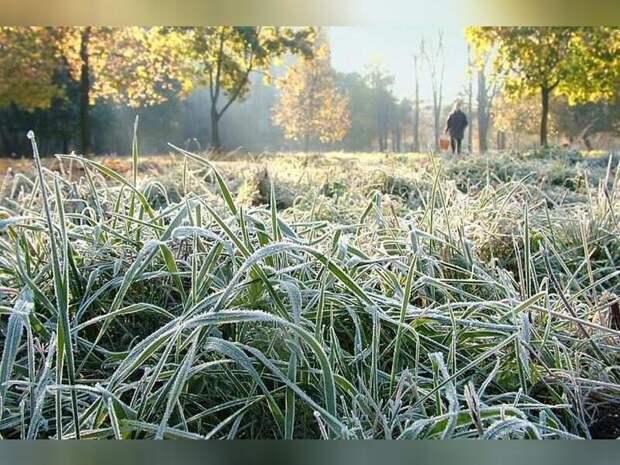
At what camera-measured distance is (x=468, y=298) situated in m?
0.94

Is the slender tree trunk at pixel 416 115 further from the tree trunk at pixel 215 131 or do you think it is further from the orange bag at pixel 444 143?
the tree trunk at pixel 215 131

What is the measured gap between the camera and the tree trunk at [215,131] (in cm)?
138

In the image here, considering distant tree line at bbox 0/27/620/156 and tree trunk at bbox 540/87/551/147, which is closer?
distant tree line at bbox 0/27/620/156

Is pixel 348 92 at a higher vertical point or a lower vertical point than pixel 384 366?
higher

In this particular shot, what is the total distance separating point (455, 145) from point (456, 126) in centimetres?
5

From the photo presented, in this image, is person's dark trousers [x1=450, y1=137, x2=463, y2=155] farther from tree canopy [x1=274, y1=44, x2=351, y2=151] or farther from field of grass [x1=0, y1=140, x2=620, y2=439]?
field of grass [x1=0, y1=140, x2=620, y2=439]

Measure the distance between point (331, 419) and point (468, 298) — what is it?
1.14ft

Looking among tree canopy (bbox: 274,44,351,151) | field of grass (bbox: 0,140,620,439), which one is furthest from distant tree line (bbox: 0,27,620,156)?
field of grass (bbox: 0,140,620,439)

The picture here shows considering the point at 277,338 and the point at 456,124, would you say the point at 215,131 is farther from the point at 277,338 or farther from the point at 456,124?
the point at 277,338

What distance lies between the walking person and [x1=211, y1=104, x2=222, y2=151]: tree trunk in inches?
21.9

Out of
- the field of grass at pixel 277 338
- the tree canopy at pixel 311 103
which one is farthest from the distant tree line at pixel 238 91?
the field of grass at pixel 277 338

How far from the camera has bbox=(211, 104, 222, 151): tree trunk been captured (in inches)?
54.4
